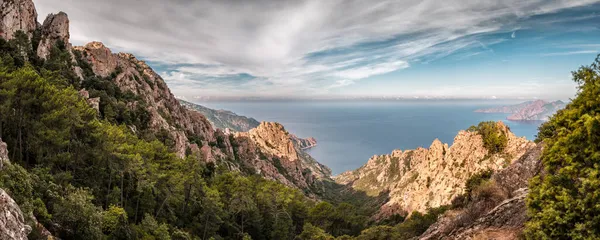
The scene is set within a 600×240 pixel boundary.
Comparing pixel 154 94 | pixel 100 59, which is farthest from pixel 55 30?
pixel 154 94

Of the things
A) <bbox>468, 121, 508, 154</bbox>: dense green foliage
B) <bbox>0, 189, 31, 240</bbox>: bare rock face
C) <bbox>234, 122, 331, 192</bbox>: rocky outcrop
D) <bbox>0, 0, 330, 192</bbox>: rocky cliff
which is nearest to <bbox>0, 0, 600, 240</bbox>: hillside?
<bbox>0, 189, 31, 240</bbox>: bare rock face

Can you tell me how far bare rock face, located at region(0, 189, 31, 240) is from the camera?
11.0 metres

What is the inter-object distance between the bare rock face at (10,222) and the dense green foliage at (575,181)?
69.1ft

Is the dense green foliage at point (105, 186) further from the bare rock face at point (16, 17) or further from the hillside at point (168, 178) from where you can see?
the bare rock face at point (16, 17)

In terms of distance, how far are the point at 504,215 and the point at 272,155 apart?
139244 millimetres

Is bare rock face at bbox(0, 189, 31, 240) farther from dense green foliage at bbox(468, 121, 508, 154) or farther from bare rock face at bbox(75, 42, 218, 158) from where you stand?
dense green foliage at bbox(468, 121, 508, 154)

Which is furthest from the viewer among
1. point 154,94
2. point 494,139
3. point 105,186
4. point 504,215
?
point 154,94

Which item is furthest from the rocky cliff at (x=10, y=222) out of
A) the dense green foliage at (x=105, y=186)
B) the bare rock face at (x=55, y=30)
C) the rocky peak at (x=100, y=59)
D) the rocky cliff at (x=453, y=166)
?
the rocky peak at (x=100, y=59)

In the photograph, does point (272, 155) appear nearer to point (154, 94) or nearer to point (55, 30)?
point (154, 94)

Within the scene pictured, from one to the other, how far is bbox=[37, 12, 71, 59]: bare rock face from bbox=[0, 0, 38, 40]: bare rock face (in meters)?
3.05

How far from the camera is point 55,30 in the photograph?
2675 inches

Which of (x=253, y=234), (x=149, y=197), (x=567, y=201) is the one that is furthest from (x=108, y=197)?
(x=567, y=201)

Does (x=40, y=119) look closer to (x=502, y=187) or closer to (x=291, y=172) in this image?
(x=502, y=187)

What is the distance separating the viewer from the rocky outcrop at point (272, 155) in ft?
396
